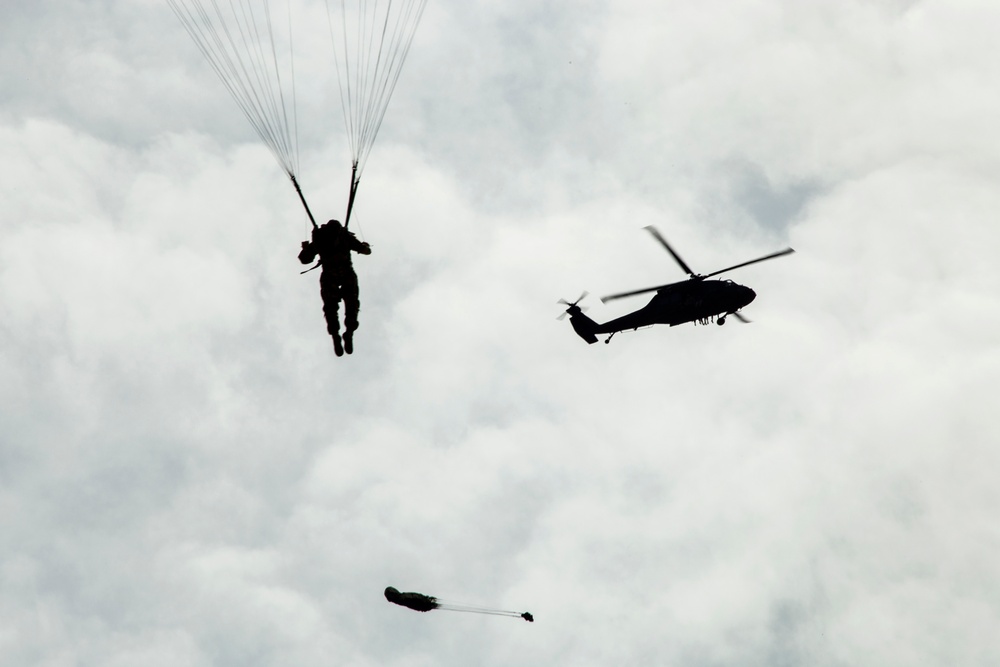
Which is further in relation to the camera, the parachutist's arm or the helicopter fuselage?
the helicopter fuselage

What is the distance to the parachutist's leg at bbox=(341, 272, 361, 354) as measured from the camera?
30.2m

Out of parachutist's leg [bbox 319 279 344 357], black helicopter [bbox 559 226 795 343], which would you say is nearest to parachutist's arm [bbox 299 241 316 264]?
parachutist's leg [bbox 319 279 344 357]

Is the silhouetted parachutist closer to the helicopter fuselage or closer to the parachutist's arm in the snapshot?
the parachutist's arm

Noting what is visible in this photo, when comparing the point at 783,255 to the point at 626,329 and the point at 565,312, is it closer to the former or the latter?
the point at 626,329

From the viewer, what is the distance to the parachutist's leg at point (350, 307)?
3023 cm

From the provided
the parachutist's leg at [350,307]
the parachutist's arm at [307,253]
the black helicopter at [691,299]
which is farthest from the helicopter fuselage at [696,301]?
the parachutist's arm at [307,253]

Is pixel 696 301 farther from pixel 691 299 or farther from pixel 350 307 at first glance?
pixel 350 307

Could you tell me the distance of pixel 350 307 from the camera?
3059cm

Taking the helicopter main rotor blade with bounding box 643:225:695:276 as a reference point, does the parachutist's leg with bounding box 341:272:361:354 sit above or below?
below

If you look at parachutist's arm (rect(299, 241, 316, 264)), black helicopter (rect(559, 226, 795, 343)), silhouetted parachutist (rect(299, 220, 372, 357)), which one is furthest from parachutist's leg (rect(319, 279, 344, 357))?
black helicopter (rect(559, 226, 795, 343))

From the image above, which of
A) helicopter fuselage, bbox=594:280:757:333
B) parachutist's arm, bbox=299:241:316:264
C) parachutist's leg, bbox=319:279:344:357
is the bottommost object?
parachutist's leg, bbox=319:279:344:357

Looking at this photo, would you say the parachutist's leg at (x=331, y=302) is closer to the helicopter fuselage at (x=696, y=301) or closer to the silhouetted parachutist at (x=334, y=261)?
the silhouetted parachutist at (x=334, y=261)

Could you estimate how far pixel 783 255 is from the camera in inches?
→ 1711

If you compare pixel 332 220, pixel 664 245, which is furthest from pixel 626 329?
pixel 332 220
